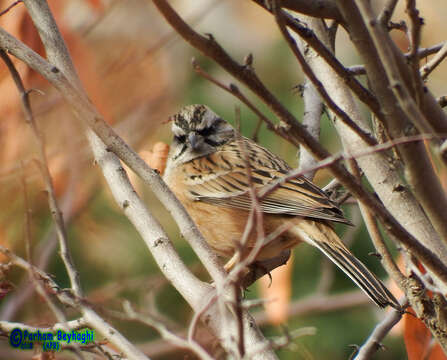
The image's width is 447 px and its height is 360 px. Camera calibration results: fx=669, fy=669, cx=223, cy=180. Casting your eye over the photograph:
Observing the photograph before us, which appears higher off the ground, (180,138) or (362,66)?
(362,66)

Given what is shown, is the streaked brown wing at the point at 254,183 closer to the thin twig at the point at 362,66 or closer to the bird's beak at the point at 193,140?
the bird's beak at the point at 193,140

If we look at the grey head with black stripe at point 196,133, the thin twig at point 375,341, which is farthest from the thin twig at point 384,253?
the grey head with black stripe at point 196,133

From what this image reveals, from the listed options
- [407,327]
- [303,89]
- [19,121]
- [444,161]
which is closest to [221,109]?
[303,89]

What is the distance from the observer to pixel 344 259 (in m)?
3.88

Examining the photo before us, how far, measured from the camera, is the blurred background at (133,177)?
393 centimetres

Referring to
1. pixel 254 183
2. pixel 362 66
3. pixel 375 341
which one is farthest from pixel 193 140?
pixel 375 341

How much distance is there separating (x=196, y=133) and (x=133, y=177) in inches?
39.5

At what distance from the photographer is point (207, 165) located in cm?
532

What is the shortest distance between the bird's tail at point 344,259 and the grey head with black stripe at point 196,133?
1277 millimetres

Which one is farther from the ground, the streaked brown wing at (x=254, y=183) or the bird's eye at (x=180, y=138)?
the bird's eye at (x=180, y=138)

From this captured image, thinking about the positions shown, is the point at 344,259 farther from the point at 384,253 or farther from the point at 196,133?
the point at 196,133

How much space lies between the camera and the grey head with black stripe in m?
5.09

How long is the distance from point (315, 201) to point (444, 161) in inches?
93.7

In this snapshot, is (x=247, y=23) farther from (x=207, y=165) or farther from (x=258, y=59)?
(x=207, y=165)
